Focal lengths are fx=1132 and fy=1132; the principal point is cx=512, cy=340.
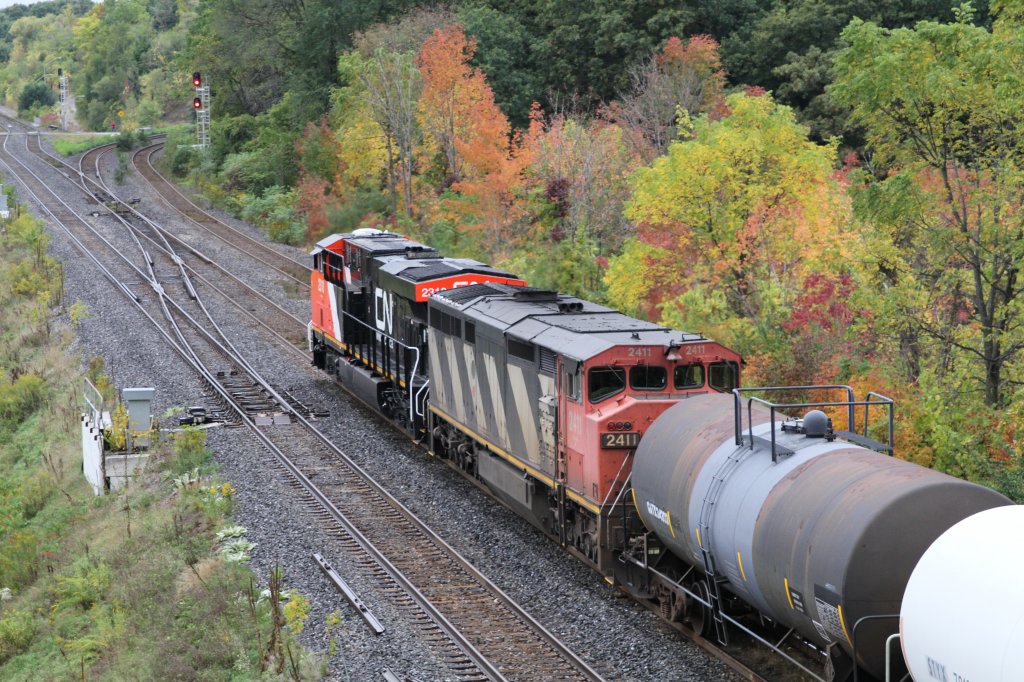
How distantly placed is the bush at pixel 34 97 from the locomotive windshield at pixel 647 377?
4459 inches

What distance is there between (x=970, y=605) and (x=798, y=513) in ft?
9.67

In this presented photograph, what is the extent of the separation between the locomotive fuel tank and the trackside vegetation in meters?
5.21

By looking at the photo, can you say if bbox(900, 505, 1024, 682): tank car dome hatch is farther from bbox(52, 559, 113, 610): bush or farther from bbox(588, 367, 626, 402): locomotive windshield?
bbox(52, 559, 113, 610): bush

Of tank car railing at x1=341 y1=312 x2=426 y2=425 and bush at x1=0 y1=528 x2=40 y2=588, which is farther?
tank car railing at x1=341 y1=312 x2=426 y2=425

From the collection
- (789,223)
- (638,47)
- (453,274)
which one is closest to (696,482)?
(453,274)

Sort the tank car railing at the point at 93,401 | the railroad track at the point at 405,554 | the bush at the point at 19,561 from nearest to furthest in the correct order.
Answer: the railroad track at the point at 405,554 < the bush at the point at 19,561 < the tank car railing at the point at 93,401

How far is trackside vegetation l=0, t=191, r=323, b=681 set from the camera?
15.7 m

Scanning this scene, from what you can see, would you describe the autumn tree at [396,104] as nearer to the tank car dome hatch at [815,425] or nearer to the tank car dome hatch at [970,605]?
the tank car dome hatch at [815,425]

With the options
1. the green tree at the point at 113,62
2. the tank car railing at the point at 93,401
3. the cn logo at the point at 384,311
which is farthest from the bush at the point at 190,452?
the green tree at the point at 113,62

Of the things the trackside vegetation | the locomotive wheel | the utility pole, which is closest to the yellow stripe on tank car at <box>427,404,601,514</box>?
the locomotive wheel

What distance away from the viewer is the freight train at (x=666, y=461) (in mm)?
10469

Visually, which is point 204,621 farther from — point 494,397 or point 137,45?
point 137,45

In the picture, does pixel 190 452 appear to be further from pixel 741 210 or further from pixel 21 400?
pixel 741 210

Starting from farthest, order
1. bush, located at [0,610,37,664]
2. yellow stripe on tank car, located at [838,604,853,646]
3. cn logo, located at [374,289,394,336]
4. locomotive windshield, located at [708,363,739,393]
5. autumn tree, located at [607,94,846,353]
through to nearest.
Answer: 1. autumn tree, located at [607,94,846,353]
2. cn logo, located at [374,289,394,336]
3. bush, located at [0,610,37,664]
4. locomotive windshield, located at [708,363,739,393]
5. yellow stripe on tank car, located at [838,604,853,646]
